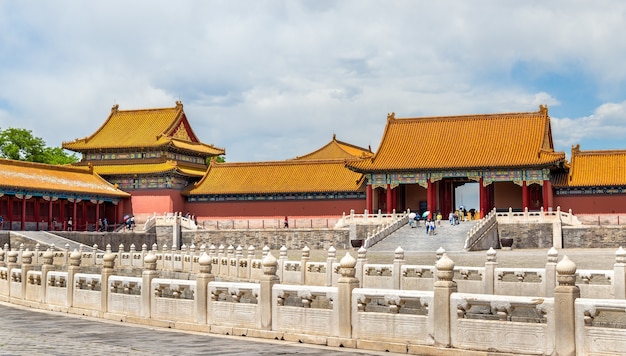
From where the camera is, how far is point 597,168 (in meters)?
50.8

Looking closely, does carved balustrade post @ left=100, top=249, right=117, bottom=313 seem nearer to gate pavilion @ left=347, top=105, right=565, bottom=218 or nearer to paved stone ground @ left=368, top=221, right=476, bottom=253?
paved stone ground @ left=368, top=221, right=476, bottom=253

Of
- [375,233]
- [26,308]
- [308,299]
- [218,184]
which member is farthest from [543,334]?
[218,184]

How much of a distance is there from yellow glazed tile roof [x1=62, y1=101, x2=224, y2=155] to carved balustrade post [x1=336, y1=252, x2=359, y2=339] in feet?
159

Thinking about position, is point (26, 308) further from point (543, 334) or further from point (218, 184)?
point (218, 184)

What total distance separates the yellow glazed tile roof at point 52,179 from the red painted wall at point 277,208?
610 cm

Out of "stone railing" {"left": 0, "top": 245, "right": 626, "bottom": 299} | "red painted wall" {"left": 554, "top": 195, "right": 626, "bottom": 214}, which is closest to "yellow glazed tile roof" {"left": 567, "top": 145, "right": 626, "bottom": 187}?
"red painted wall" {"left": 554, "top": 195, "right": 626, "bottom": 214}

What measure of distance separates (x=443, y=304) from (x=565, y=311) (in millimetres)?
1892

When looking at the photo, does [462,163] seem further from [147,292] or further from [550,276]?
[147,292]

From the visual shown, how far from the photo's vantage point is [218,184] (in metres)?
59.2

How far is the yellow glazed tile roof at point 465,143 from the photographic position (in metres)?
51.3

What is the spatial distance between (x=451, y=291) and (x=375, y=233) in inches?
1295

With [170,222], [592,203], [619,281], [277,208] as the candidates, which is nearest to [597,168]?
[592,203]

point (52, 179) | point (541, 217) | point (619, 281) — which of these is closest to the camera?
point (619, 281)

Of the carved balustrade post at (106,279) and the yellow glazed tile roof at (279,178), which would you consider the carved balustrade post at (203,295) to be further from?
the yellow glazed tile roof at (279,178)
